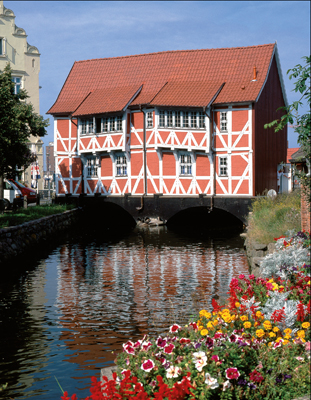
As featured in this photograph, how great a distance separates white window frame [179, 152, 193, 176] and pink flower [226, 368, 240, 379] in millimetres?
27944

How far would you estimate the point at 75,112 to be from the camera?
35938mm

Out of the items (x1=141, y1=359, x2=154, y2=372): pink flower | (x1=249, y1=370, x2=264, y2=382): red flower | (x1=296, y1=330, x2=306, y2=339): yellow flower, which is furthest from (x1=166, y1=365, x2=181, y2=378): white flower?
(x1=296, y1=330, x2=306, y2=339): yellow flower

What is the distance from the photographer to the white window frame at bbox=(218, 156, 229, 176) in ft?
106

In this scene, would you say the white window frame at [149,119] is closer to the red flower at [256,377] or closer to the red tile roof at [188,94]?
the red tile roof at [188,94]

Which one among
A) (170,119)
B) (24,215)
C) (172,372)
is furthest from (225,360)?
(170,119)

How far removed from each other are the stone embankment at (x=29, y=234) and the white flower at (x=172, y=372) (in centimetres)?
1468

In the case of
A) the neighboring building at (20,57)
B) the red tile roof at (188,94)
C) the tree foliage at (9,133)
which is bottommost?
the tree foliage at (9,133)

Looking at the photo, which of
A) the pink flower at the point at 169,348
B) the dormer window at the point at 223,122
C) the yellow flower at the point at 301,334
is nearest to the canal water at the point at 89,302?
the pink flower at the point at 169,348

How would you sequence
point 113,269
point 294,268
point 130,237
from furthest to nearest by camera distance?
point 130,237 → point 113,269 → point 294,268

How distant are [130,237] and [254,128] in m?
9.94

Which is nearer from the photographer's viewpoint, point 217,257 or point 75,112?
point 217,257

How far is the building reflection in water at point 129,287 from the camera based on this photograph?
10.2 meters

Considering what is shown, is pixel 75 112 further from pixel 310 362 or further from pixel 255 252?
pixel 310 362

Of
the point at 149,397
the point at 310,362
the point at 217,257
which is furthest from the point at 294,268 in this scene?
the point at 217,257
